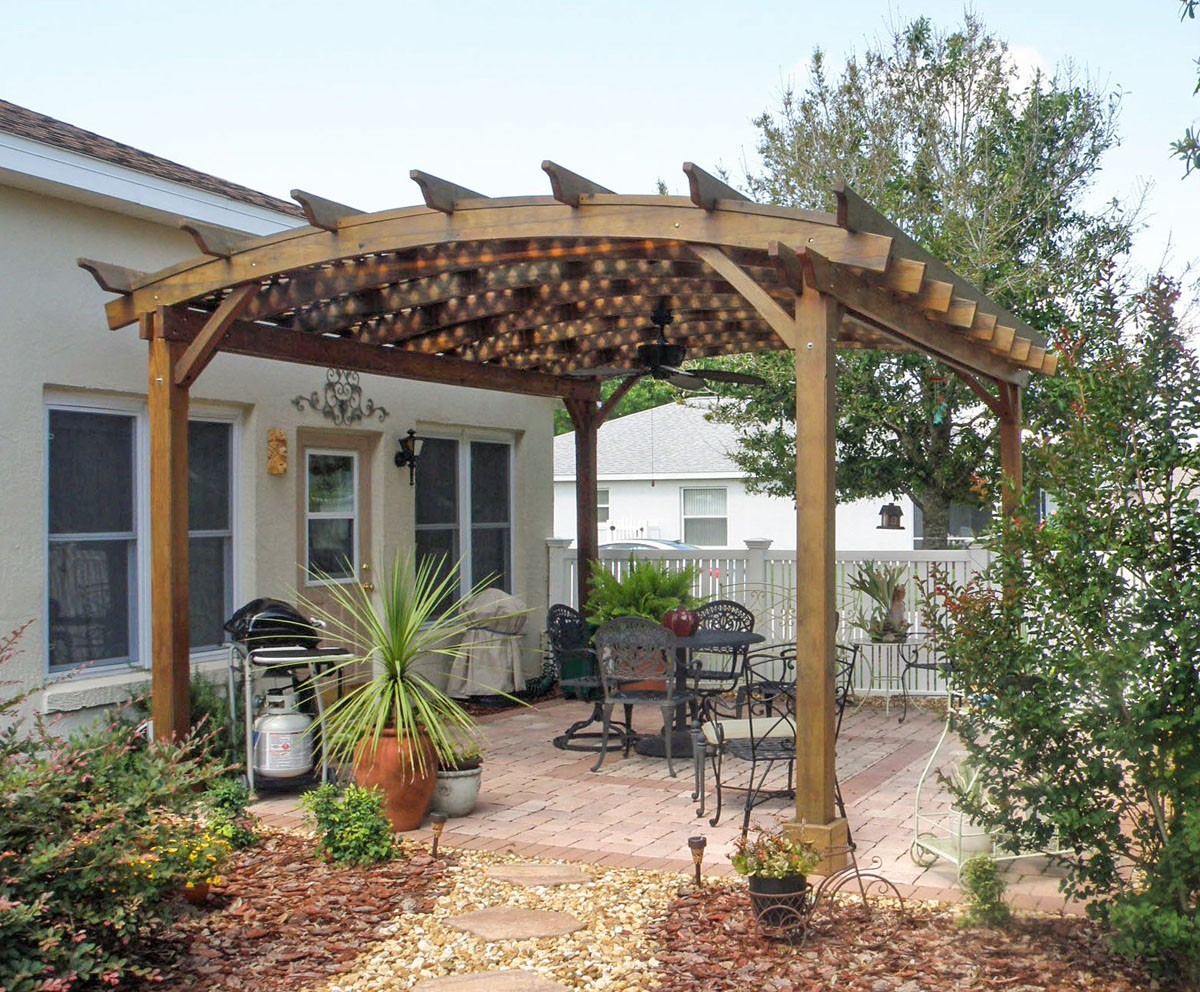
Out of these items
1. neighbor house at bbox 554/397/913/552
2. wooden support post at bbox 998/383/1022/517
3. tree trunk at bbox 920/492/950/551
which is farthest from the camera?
neighbor house at bbox 554/397/913/552

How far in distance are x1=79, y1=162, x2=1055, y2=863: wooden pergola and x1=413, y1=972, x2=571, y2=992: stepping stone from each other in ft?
4.94

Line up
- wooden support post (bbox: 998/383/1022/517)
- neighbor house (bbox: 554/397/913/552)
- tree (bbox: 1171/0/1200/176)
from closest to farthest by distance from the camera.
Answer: tree (bbox: 1171/0/1200/176) < wooden support post (bbox: 998/383/1022/517) < neighbor house (bbox: 554/397/913/552)

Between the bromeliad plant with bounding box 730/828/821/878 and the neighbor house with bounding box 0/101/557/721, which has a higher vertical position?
the neighbor house with bounding box 0/101/557/721

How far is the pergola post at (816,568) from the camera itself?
16.5 ft

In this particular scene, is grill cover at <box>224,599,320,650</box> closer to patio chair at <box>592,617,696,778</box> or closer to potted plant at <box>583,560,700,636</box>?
patio chair at <box>592,617,696,778</box>

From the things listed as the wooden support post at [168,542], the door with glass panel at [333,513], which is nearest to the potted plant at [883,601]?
the door with glass panel at [333,513]

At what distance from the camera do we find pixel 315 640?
7.16 meters

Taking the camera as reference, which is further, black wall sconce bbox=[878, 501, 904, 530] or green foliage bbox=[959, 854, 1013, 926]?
black wall sconce bbox=[878, 501, 904, 530]

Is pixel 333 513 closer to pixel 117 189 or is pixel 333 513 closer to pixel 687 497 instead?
pixel 117 189

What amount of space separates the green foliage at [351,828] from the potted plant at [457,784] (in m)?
0.76

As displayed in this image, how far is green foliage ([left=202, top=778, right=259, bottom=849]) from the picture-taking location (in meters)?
5.46

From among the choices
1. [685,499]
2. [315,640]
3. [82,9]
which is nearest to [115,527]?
[315,640]

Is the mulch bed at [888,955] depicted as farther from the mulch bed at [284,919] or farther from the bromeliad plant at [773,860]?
the mulch bed at [284,919]

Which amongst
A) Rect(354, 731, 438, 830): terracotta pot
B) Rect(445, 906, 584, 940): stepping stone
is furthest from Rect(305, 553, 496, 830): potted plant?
Rect(445, 906, 584, 940): stepping stone
